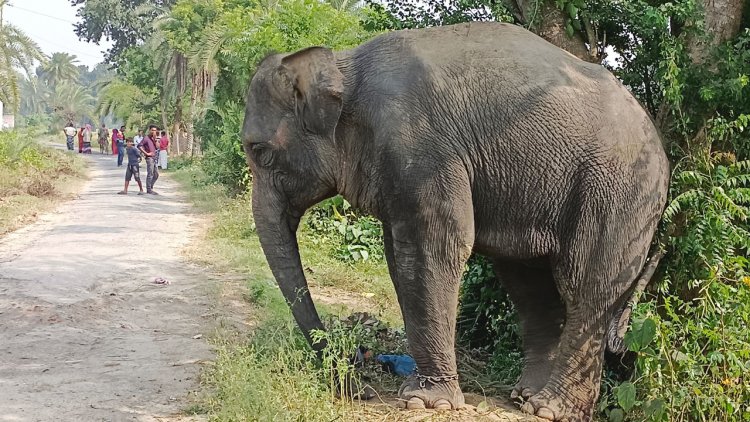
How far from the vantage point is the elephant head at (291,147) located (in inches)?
219

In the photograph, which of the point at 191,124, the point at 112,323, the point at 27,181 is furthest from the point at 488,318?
the point at 191,124

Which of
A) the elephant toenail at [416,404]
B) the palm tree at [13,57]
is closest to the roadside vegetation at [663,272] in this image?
the elephant toenail at [416,404]

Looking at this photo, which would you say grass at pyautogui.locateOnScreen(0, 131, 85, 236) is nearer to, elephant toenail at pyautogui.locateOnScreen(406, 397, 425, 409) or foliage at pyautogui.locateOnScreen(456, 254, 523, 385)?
foliage at pyautogui.locateOnScreen(456, 254, 523, 385)

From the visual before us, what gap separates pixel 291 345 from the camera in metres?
5.91

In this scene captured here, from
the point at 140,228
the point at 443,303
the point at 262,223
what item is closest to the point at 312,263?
the point at 140,228

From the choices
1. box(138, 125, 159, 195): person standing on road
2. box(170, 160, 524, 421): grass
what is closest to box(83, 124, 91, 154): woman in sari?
box(138, 125, 159, 195): person standing on road

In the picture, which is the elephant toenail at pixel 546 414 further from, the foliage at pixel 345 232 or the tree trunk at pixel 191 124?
the tree trunk at pixel 191 124

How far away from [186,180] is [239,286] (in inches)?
734

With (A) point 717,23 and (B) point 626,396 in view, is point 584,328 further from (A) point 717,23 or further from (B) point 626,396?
(A) point 717,23

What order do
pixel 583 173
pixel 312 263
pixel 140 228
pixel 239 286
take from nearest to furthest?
pixel 583 173, pixel 239 286, pixel 312 263, pixel 140 228

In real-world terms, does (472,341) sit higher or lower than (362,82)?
lower

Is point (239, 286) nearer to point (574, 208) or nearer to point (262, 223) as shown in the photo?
point (262, 223)

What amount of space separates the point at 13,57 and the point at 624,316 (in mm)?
24940

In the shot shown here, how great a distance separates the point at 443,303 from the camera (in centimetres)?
523
